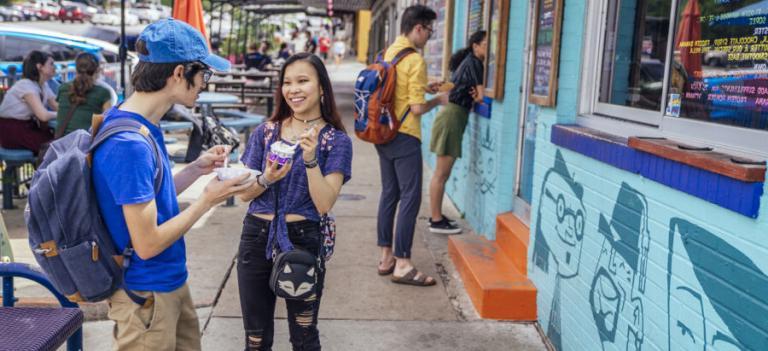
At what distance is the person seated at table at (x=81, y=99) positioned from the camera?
19.8 feet

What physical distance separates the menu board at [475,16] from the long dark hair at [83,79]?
3.53 m

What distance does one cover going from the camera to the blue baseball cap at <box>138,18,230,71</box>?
2.08 meters

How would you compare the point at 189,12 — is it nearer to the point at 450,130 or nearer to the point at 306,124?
the point at 450,130

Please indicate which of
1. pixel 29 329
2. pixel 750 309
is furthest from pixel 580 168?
pixel 29 329

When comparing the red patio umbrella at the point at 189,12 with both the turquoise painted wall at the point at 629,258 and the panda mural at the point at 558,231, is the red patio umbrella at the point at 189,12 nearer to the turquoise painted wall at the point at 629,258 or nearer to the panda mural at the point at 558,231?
the turquoise painted wall at the point at 629,258

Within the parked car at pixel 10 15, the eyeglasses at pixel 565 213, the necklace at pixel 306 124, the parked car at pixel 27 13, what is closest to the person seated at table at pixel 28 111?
the necklace at pixel 306 124

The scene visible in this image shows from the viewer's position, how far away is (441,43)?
8.05 meters

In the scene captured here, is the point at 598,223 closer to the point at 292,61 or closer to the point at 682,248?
the point at 682,248

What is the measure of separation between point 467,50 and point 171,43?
403 centimetres

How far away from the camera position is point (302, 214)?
105 inches

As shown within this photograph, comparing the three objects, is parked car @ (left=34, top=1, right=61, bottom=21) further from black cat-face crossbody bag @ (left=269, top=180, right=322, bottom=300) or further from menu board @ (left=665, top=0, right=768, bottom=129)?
menu board @ (left=665, top=0, right=768, bottom=129)

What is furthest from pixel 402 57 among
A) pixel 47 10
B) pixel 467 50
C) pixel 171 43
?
pixel 47 10

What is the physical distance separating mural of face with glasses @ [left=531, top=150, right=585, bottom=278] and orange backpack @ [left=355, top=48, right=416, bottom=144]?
1.11 metres

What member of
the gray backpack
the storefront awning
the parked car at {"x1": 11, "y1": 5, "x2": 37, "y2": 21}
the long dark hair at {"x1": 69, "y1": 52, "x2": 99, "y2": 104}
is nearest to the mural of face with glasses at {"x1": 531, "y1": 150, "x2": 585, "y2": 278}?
the gray backpack
